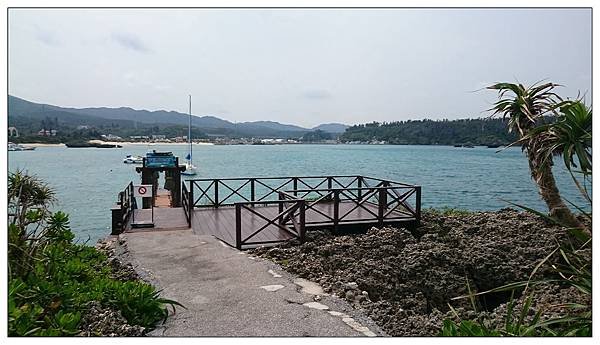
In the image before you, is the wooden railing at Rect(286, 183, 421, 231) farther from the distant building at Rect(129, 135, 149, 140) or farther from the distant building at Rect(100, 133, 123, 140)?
the distant building at Rect(129, 135, 149, 140)

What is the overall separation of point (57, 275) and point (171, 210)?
649cm

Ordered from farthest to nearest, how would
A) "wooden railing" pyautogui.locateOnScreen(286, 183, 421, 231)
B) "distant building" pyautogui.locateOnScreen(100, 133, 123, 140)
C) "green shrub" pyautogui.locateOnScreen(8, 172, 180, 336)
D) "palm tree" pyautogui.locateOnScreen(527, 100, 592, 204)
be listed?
"distant building" pyautogui.locateOnScreen(100, 133, 123, 140), "wooden railing" pyautogui.locateOnScreen(286, 183, 421, 231), "palm tree" pyautogui.locateOnScreen(527, 100, 592, 204), "green shrub" pyautogui.locateOnScreen(8, 172, 180, 336)

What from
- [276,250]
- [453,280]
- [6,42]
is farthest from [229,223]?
[6,42]

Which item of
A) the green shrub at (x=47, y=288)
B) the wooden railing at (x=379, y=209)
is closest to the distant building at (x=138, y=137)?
the wooden railing at (x=379, y=209)

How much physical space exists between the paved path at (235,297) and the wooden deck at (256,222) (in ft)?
2.91

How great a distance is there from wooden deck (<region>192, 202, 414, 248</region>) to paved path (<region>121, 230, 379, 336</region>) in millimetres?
887

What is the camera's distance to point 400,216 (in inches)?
327

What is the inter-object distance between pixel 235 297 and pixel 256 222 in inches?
159

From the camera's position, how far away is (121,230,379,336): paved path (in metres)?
3.37

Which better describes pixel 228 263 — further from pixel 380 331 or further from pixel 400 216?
pixel 400 216

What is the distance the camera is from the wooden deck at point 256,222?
7121mm

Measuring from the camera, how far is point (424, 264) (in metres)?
5.79

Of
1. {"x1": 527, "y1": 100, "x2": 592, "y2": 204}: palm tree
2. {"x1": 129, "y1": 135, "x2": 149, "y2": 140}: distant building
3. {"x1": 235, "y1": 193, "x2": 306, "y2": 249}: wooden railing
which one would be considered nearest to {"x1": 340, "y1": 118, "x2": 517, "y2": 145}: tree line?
{"x1": 235, "y1": 193, "x2": 306, "y2": 249}: wooden railing
